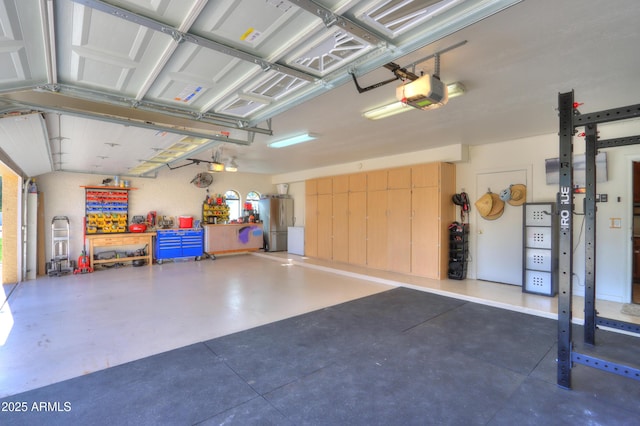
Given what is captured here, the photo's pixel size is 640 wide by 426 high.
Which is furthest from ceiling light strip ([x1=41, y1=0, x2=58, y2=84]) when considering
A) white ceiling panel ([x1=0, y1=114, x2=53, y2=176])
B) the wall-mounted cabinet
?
the wall-mounted cabinet

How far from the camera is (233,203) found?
10.3 m

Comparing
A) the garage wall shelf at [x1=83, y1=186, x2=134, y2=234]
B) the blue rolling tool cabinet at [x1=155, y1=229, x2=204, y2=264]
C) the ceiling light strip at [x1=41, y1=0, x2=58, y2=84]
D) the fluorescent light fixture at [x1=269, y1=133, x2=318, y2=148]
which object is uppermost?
the fluorescent light fixture at [x1=269, y1=133, x2=318, y2=148]

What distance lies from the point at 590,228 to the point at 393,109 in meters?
2.45

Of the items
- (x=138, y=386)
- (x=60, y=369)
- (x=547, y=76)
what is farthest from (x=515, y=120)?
(x=60, y=369)

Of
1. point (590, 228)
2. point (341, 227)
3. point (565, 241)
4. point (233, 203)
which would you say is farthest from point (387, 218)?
point (233, 203)

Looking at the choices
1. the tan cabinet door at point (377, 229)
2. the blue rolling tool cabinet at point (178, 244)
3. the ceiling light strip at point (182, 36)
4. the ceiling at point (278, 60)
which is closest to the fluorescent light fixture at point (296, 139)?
the ceiling at point (278, 60)

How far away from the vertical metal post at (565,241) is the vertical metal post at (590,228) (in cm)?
45

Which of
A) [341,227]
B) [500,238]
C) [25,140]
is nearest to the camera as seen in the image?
[25,140]

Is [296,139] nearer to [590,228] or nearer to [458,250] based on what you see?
[458,250]

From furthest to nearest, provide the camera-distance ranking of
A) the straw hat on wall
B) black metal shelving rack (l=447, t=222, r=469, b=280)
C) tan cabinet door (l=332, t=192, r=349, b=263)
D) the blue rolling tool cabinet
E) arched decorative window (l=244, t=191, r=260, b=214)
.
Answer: arched decorative window (l=244, t=191, r=260, b=214) → the blue rolling tool cabinet → tan cabinet door (l=332, t=192, r=349, b=263) → black metal shelving rack (l=447, t=222, r=469, b=280) → the straw hat on wall

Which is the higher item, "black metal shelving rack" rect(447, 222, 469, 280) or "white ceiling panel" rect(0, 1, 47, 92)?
"white ceiling panel" rect(0, 1, 47, 92)

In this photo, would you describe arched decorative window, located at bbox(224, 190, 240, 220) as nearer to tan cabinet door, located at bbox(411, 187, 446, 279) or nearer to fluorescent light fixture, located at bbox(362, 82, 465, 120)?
tan cabinet door, located at bbox(411, 187, 446, 279)

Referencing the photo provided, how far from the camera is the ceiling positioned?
159 cm

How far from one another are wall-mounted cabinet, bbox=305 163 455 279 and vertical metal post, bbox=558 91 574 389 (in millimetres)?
3454
